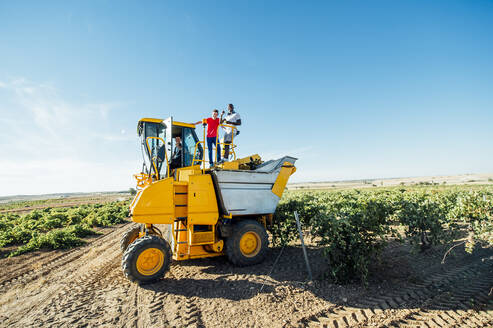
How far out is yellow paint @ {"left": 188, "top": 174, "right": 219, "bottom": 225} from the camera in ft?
20.7

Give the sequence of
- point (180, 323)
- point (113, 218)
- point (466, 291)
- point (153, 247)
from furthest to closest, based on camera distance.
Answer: point (113, 218) < point (153, 247) < point (466, 291) < point (180, 323)

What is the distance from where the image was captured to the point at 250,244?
6.93m

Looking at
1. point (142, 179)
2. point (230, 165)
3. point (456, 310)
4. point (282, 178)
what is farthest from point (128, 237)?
point (456, 310)

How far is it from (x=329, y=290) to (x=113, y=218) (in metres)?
20.6

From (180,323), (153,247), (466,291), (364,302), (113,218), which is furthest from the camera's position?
(113,218)

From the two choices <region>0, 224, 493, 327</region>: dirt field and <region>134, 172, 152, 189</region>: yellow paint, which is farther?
<region>134, 172, 152, 189</region>: yellow paint

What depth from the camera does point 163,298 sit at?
482cm

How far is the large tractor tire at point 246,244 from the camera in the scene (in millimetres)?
6605

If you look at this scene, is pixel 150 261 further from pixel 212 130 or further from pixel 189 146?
pixel 212 130

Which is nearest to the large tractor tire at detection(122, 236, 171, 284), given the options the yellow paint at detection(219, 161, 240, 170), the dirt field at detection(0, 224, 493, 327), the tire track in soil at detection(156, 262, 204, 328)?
the dirt field at detection(0, 224, 493, 327)

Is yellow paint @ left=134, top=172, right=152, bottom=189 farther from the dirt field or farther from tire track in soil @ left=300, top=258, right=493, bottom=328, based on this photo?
tire track in soil @ left=300, top=258, right=493, bottom=328

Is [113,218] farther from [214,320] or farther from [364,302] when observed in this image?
[364,302]

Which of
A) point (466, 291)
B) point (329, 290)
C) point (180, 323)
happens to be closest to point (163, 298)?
point (180, 323)

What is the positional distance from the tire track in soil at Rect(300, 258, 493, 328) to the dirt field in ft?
0.05
